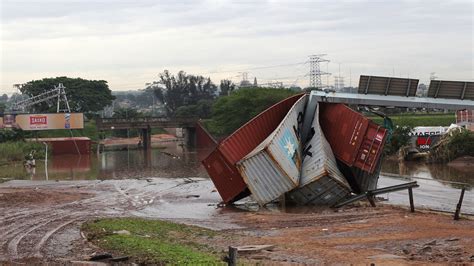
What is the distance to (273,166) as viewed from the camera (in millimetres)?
28234

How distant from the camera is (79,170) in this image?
197ft

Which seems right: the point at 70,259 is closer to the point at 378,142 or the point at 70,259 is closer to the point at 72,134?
the point at 378,142

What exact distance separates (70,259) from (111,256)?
40.6 inches

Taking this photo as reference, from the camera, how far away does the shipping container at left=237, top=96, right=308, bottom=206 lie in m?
28.1

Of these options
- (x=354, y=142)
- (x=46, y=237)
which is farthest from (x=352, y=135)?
(x=46, y=237)

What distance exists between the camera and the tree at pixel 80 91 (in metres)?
125

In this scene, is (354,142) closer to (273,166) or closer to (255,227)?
(273,166)

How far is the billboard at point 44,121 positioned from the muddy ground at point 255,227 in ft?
175

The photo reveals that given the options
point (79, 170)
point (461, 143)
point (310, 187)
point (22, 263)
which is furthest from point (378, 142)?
Result: point (79, 170)

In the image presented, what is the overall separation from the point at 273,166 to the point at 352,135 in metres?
4.22

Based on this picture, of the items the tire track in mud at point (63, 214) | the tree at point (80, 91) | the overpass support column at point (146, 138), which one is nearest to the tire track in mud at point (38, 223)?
the tire track in mud at point (63, 214)

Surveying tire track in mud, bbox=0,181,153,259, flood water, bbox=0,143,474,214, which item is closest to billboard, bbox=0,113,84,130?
flood water, bbox=0,143,474,214

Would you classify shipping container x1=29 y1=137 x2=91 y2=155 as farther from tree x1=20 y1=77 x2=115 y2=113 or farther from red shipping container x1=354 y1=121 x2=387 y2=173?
red shipping container x1=354 y1=121 x2=387 y2=173

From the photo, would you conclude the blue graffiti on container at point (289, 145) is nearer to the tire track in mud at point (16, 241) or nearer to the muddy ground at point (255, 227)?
the muddy ground at point (255, 227)
